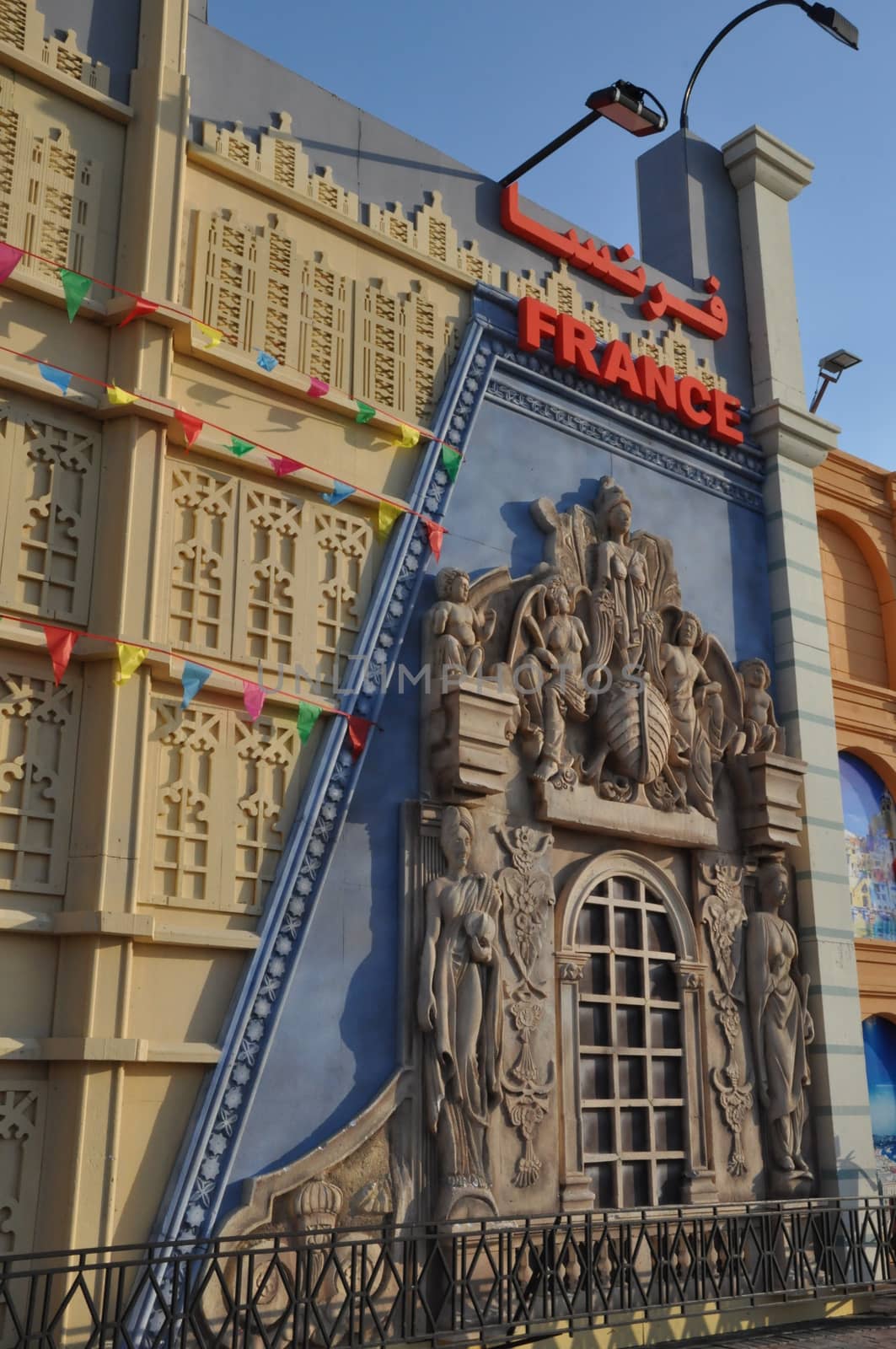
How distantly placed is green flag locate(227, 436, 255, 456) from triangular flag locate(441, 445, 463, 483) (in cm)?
156

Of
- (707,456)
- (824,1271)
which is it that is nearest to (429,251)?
(707,456)

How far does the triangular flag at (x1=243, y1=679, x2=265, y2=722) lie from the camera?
24.2 ft

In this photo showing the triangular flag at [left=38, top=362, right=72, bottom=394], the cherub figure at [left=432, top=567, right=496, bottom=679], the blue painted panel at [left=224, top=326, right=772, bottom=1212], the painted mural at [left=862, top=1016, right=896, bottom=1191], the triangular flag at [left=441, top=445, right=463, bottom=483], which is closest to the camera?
the triangular flag at [left=38, top=362, right=72, bottom=394]

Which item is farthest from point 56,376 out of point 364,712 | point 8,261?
point 364,712

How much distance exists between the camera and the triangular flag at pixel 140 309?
730 cm

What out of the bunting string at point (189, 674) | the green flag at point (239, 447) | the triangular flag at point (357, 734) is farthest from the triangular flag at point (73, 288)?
the triangular flag at point (357, 734)

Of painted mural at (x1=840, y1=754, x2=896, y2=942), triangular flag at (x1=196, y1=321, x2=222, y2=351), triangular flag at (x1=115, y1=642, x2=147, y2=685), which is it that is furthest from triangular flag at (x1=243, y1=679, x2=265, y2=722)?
painted mural at (x1=840, y1=754, x2=896, y2=942)

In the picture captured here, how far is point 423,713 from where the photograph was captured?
8.37m

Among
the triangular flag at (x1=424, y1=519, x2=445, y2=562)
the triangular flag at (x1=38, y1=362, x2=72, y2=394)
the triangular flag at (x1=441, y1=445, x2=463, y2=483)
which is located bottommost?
the triangular flag at (x1=424, y1=519, x2=445, y2=562)

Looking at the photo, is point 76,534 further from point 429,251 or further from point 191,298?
point 429,251

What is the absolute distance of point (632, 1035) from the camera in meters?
9.00

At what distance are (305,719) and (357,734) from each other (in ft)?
1.24

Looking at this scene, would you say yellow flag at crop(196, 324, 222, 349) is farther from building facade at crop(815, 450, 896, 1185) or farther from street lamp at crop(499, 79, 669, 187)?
building facade at crop(815, 450, 896, 1185)

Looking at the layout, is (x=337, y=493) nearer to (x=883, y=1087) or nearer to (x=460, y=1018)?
(x=460, y=1018)
